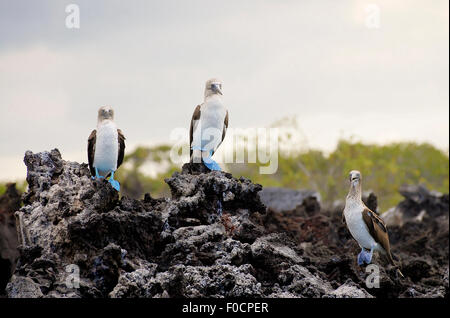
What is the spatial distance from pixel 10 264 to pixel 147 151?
4330 cm

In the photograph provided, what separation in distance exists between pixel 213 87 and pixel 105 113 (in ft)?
5.50

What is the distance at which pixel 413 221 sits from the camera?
24891 mm

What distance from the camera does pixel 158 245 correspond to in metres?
9.18

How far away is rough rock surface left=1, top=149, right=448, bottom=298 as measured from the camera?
839 centimetres

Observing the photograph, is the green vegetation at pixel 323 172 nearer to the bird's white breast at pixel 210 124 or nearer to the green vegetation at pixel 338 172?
the green vegetation at pixel 338 172

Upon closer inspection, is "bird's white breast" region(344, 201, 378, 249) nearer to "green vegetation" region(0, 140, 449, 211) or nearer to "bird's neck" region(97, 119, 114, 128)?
"bird's neck" region(97, 119, 114, 128)

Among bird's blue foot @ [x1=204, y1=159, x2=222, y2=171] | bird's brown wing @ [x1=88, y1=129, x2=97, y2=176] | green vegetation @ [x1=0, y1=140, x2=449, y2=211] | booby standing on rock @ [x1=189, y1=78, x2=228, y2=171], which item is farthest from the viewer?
green vegetation @ [x1=0, y1=140, x2=449, y2=211]

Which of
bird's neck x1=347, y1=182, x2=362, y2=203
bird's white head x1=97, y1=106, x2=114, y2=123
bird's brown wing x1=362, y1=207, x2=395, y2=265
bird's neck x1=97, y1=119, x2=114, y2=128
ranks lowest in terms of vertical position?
bird's brown wing x1=362, y1=207, x2=395, y2=265

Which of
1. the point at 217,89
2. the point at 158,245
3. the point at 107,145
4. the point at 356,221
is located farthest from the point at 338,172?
the point at 158,245

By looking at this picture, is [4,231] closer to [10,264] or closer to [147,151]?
[10,264]

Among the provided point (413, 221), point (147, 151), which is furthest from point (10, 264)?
point (147, 151)

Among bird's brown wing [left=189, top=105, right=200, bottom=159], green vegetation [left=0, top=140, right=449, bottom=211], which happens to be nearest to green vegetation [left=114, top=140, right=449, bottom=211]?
green vegetation [left=0, top=140, right=449, bottom=211]

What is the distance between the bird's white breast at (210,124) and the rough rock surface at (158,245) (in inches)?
16.9

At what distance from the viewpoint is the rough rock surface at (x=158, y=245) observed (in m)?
8.39
